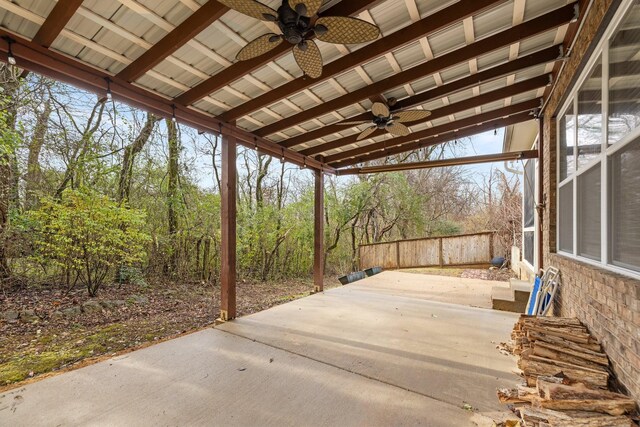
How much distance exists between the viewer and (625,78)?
1.87 meters

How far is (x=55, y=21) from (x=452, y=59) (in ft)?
11.4

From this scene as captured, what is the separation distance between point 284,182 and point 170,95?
7222mm

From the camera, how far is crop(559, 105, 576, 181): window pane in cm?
305

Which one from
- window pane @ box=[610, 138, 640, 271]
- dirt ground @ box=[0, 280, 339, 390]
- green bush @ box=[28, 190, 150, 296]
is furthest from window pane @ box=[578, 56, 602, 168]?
green bush @ box=[28, 190, 150, 296]

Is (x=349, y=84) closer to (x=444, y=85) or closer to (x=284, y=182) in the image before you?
(x=444, y=85)

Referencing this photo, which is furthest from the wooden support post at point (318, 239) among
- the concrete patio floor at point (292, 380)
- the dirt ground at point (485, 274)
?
the dirt ground at point (485, 274)

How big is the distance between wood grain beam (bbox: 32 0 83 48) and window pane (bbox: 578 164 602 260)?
4.14 m

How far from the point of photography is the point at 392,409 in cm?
203

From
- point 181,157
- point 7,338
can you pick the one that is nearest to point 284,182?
point 181,157

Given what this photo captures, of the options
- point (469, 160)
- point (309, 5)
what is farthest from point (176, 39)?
point (469, 160)

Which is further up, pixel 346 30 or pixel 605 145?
pixel 346 30

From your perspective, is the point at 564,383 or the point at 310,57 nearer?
the point at 564,383

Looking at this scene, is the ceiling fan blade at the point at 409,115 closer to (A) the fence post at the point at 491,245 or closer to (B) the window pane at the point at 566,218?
(B) the window pane at the point at 566,218

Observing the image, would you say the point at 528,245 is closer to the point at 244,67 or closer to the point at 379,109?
the point at 379,109
